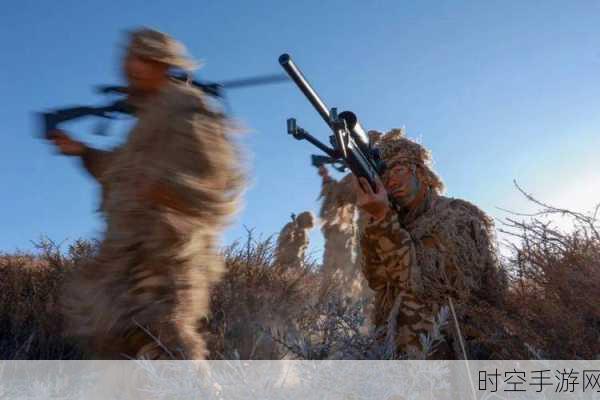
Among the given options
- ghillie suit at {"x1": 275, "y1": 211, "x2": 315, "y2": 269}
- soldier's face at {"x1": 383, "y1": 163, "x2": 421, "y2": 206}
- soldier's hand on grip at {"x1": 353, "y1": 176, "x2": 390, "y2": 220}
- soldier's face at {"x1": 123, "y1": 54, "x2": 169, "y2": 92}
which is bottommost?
soldier's hand on grip at {"x1": 353, "y1": 176, "x2": 390, "y2": 220}

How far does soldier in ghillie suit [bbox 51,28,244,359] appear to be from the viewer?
2.00 metres

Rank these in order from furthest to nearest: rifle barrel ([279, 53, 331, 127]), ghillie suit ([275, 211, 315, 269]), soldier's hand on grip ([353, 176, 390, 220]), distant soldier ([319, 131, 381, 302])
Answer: ghillie suit ([275, 211, 315, 269]), distant soldier ([319, 131, 381, 302]), soldier's hand on grip ([353, 176, 390, 220]), rifle barrel ([279, 53, 331, 127])

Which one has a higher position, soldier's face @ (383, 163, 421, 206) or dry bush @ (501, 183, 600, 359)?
soldier's face @ (383, 163, 421, 206)

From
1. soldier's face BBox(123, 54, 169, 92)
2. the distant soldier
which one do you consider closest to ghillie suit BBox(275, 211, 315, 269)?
the distant soldier

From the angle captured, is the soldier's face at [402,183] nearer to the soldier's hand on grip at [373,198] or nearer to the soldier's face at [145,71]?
the soldier's hand on grip at [373,198]

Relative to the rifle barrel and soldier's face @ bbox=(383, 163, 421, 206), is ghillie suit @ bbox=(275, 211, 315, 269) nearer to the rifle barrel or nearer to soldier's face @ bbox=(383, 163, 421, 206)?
soldier's face @ bbox=(383, 163, 421, 206)

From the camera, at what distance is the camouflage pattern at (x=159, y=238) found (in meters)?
2.00

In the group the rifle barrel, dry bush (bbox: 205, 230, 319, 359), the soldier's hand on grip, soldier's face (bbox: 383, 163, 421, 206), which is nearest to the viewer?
the rifle barrel

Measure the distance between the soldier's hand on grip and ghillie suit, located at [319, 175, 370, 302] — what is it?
526cm

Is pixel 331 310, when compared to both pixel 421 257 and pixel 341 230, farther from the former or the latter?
pixel 341 230

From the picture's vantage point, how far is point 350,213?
→ 1025 centimetres

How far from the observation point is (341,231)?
11.1 meters

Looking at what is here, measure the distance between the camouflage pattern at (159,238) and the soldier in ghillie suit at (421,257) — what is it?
1.16 meters

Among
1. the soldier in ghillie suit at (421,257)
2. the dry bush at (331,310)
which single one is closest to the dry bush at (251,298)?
the dry bush at (331,310)
